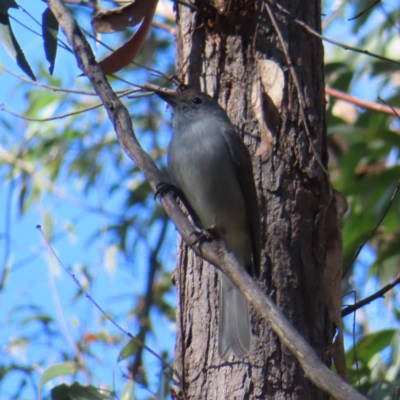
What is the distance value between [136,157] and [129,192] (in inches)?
187

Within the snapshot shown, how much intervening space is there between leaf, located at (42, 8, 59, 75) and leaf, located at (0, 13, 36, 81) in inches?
3.9

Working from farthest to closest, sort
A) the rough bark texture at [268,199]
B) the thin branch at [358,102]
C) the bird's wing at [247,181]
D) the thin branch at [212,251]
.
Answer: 1. the thin branch at [358,102]
2. the bird's wing at [247,181]
3. the rough bark texture at [268,199]
4. the thin branch at [212,251]

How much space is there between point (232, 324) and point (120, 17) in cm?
147

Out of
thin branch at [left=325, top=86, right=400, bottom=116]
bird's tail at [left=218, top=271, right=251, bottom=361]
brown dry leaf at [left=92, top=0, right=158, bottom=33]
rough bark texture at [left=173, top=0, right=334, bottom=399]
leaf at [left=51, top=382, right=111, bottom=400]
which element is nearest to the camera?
bird's tail at [left=218, top=271, right=251, bottom=361]

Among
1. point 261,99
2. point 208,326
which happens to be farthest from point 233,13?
point 208,326

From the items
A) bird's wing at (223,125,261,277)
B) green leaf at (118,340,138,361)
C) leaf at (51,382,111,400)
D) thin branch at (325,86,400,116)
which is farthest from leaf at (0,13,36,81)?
thin branch at (325,86,400,116)

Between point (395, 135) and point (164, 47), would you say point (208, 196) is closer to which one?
point (395, 135)

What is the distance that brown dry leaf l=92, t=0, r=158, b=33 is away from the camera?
3359mm

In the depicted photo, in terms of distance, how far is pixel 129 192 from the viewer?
724 centimetres

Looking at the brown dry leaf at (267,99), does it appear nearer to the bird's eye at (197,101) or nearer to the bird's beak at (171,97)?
the bird's eye at (197,101)

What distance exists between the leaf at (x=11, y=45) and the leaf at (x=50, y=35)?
0.10 meters

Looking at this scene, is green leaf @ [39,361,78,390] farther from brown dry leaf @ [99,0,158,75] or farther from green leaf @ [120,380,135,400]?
brown dry leaf @ [99,0,158,75]

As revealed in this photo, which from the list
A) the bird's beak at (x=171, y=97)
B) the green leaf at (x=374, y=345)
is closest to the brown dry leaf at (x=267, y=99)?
the bird's beak at (x=171, y=97)

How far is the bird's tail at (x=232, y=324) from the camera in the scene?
283cm
